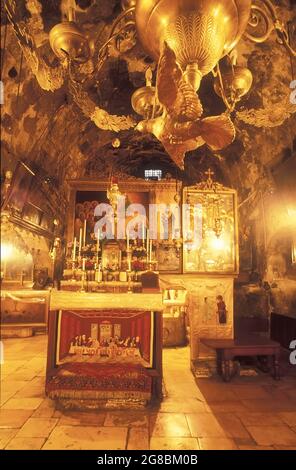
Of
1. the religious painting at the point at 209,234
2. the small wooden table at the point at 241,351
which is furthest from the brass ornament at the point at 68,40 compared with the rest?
the small wooden table at the point at 241,351

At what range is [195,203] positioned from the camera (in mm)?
7188

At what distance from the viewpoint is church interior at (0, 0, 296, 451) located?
108 inches

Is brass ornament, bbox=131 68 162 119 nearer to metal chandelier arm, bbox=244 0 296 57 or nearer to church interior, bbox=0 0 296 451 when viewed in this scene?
church interior, bbox=0 0 296 451

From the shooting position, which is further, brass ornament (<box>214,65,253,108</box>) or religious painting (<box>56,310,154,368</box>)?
religious painting (<box>56,310,154,368</box>)

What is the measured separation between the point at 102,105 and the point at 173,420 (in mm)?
9334

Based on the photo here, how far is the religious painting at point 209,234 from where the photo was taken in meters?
6.96

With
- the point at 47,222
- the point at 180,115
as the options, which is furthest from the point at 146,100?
the point at 47,222

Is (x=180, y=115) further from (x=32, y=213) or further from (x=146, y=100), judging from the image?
(x=32, y=213)

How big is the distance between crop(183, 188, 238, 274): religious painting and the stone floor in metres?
2.36

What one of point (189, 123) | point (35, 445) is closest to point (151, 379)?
point (35, 445)

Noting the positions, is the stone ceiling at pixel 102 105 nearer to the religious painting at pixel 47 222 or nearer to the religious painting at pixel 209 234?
the religious painting at pixel 47 222

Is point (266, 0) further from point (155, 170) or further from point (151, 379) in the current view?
point (155, 170)

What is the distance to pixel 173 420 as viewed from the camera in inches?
162

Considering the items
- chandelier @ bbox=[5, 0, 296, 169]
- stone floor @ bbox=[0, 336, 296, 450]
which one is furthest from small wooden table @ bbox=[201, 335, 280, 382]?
chandelier @ bbox=[5, 0, 296, 169]
